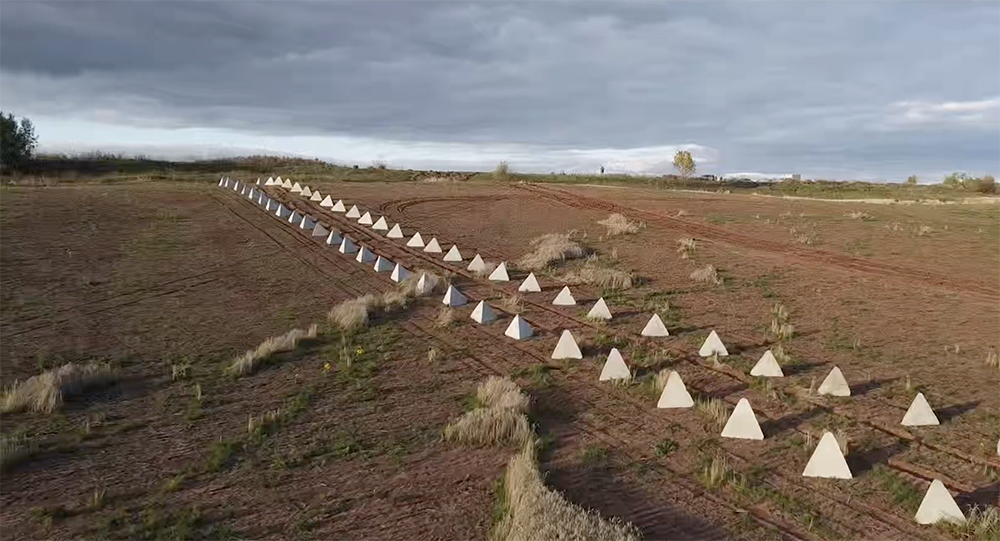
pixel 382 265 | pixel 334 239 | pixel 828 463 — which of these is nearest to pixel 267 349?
pixel 382 265

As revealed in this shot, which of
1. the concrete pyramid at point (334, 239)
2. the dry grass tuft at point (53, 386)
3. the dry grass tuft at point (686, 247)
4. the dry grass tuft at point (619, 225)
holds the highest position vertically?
the dry grass tuft at point (619, 225)

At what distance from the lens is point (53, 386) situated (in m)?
11.0

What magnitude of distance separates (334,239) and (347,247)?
161 cm

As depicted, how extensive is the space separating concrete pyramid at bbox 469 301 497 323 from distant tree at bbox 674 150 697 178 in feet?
355

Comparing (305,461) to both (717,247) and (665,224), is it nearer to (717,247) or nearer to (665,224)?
(717,247)

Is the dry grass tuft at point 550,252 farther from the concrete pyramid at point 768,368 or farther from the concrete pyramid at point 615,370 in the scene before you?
the concrete pyramid at point 768,368

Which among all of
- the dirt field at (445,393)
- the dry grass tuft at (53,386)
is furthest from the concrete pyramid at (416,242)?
the dry grass tuft at (53,386)

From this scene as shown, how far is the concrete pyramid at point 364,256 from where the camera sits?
23.3 m

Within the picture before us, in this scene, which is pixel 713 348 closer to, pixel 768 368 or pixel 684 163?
pixel 768 368

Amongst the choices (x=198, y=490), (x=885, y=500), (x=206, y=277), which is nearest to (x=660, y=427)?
(x=885, y=500)

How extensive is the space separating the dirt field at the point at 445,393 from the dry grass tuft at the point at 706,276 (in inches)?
19.1

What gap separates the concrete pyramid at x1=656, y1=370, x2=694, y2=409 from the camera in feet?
35.7

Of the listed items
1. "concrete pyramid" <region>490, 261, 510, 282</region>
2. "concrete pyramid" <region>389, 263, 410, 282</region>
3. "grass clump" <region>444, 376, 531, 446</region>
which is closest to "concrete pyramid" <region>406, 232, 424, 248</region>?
"concrete pyramid" <region>389, 263, 410, 282</region>

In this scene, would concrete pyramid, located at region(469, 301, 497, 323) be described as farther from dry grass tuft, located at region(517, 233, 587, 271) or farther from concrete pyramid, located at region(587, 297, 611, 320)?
dry grass tuft, located at region(517, 233, 587, 271)
